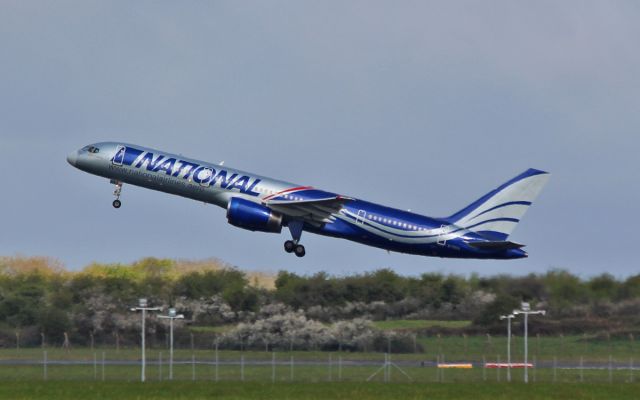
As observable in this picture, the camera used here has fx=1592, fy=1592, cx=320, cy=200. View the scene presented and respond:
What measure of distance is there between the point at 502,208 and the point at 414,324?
1358 centimetres

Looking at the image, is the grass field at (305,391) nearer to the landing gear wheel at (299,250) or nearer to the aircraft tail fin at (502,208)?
the landing gear wheel at (299,250)

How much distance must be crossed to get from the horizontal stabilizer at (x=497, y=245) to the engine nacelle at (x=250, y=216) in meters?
10.3

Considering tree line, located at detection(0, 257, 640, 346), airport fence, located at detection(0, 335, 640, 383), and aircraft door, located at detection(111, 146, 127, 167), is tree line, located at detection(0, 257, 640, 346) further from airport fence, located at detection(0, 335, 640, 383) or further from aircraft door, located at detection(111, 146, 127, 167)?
aircraft door, located at detection(111, 146, 127, 167)

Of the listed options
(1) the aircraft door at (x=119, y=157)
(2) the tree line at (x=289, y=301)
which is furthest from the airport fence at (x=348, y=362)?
(1) the aircraft door at (x=119, y=157)

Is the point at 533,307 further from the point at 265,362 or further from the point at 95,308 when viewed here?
the point at 95,308

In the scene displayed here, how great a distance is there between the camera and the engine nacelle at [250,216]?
261 ft

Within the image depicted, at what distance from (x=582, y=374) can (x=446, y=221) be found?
34.2 ft

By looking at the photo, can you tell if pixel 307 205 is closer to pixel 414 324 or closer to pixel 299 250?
pixel 299 250

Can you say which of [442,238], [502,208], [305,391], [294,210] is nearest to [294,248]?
[294,210]

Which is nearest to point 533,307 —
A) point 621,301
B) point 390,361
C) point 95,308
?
point 621,301

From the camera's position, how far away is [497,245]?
264ft

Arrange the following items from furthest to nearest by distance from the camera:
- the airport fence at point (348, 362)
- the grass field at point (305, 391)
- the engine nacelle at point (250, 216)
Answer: the engine nacelle at point (250, 216), the airport fence at point (348, 362), the grass field at point (305, 391)

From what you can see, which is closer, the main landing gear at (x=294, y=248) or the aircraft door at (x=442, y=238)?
the aircraft door at (x=442, y=238)

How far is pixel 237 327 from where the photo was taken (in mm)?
91812
